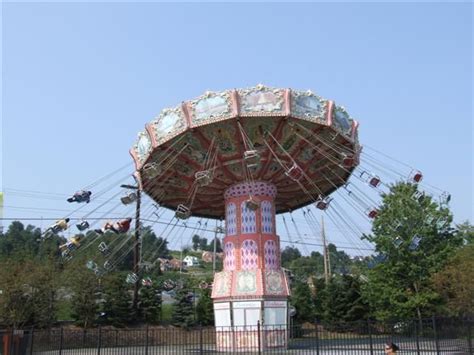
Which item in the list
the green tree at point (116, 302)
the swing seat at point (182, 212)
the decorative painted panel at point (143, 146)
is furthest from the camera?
the green tree at point (116, 302)

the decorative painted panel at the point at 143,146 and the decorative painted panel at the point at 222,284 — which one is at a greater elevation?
the decorative painted panel at the point at 143,146

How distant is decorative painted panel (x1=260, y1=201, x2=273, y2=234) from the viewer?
2330cm

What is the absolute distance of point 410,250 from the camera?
102 feet

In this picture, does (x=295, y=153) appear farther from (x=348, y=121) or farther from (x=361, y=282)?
(x=361, y=282)

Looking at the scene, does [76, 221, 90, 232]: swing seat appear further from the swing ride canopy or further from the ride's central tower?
the ride's central tower

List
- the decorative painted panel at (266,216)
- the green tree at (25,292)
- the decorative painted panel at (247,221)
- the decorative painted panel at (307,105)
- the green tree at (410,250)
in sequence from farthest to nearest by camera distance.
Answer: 1. the green tree at (410,250)
2. the green tree at (25,292)
3. the decorative painted panel at (266,216)
4. the decorative painted panel at (247,221)
5. the decorative painted panel at (307,105)

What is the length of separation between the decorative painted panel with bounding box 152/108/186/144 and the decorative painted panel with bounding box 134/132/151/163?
2.54 feet

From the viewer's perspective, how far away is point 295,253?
501 ft

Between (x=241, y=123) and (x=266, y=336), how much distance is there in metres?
8.64

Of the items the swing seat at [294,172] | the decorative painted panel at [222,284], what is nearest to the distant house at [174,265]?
the decorative painted panel at [222,284]

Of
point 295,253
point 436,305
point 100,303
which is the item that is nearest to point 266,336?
point 436,305

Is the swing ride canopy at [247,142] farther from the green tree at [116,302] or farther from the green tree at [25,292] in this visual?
the green tree at [116,302]

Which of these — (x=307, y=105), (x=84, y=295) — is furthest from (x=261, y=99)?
(x=84, y=295)

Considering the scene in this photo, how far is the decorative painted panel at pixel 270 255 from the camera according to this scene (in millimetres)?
22781
